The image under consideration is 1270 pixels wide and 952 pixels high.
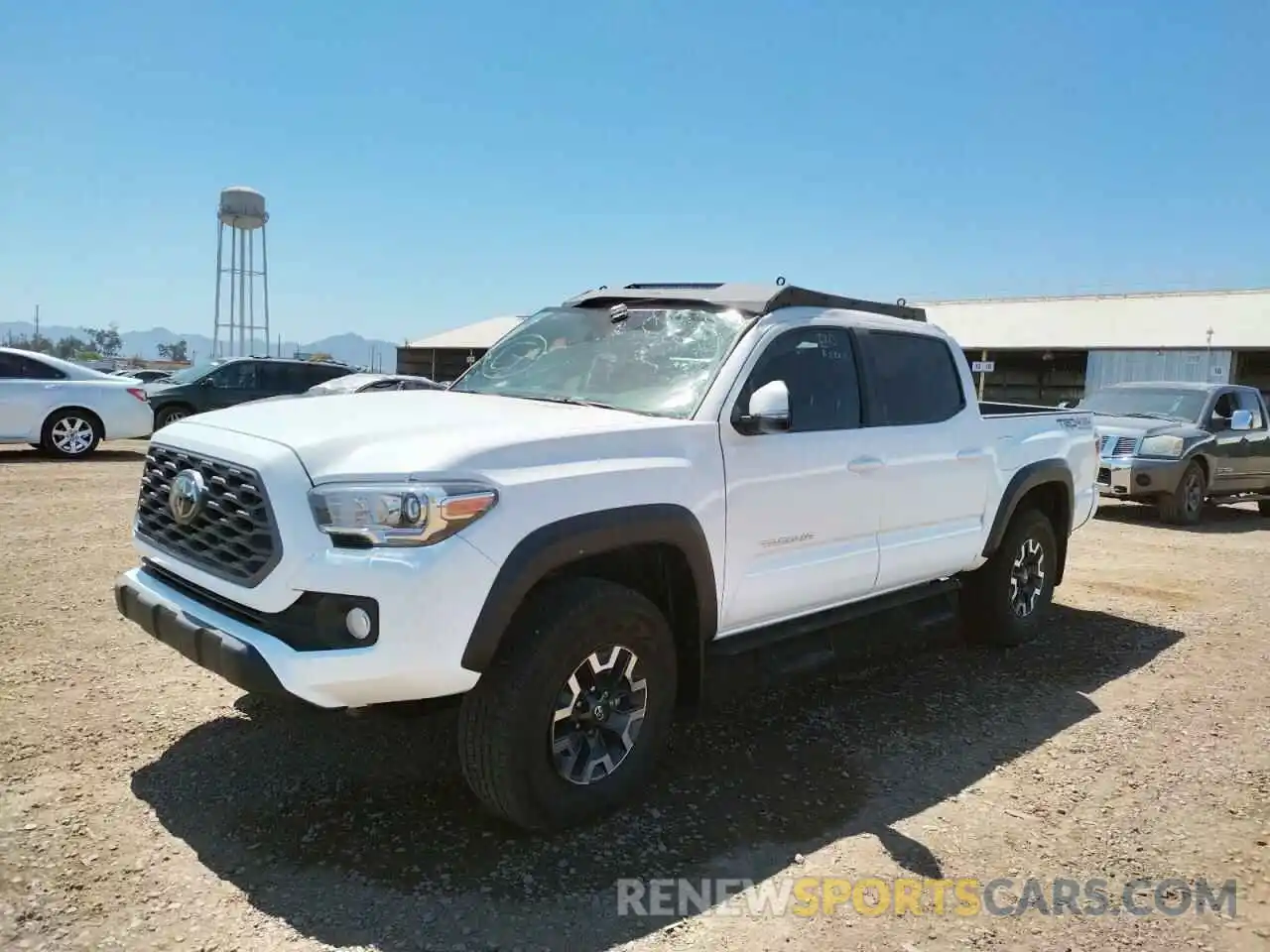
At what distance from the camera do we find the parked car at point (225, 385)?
57.1ft

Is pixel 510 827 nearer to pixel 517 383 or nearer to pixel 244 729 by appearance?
pixel 244 729

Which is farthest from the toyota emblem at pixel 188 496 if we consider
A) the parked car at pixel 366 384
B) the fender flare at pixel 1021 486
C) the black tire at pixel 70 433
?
the parked car at pixel 366 384

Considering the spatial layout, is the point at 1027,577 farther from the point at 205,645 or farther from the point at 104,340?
the point at 104,340

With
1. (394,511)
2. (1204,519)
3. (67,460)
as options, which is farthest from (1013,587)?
(67,460)

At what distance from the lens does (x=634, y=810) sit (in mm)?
3660

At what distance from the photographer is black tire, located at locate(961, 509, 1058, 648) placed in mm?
5793

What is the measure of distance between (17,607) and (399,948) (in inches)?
169

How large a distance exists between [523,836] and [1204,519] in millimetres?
12314

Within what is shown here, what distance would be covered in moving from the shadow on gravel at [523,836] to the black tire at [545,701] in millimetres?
173

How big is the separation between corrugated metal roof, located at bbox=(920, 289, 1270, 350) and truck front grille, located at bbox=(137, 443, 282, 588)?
31299mm

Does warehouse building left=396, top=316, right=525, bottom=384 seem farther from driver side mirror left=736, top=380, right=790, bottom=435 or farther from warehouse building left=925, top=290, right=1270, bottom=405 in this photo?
driver side mirror left=736, top=380, right=790, bottom=435

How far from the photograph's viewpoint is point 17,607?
576cm

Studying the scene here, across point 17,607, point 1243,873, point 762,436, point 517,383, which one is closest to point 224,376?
point 17,607

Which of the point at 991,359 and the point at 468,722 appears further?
the point at 991,359
